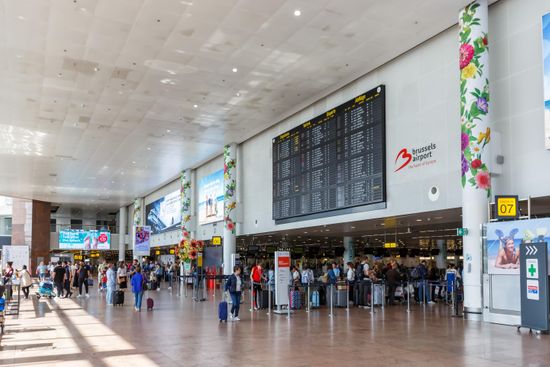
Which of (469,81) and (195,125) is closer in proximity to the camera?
(469,81)

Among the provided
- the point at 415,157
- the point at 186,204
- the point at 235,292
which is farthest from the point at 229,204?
the point at 235,292

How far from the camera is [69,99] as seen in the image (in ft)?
67.0

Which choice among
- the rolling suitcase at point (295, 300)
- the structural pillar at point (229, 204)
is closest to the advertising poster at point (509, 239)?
the rolling suitcase at point (295, 300)

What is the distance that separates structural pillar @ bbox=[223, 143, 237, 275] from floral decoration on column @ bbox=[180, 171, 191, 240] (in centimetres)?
784

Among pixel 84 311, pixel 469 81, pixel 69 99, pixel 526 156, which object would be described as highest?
pixel 69 99

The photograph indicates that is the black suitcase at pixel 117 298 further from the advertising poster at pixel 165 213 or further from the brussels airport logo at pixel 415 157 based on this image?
the advertising poster at pixel 165 213

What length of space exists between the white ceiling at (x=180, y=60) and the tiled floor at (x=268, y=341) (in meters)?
7.40

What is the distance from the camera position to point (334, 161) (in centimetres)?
1917

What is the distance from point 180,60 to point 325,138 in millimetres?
5913

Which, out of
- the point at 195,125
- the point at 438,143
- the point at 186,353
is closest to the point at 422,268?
the point at 438,143

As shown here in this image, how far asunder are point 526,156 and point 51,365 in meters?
10.4

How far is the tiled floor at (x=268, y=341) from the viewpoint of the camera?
328 inches

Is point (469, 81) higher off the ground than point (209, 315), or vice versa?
point (469, 81)

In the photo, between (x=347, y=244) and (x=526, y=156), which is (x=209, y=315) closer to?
(x=526, y=156)
